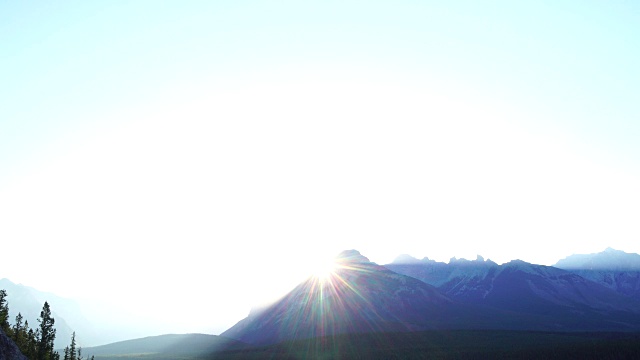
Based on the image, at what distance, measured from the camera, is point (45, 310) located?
120438mm

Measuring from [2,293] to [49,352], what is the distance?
2477cm

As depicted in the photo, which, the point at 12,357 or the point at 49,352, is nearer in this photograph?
the point at 12,357

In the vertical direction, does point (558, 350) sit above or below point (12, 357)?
Result: below

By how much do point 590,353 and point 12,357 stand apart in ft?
688

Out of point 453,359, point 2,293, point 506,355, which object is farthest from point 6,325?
point 506,355

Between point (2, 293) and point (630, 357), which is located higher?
point (2, 293)

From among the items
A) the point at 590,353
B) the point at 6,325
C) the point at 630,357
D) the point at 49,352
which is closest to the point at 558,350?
the point at 590,353

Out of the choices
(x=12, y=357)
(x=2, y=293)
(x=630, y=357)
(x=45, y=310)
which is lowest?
(x=630, y=357)

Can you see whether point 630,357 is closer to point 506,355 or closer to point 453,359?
point 506,355

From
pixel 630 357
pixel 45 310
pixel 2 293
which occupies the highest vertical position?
pixel 2 293

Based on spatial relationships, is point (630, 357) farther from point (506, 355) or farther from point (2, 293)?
point (2, 293)

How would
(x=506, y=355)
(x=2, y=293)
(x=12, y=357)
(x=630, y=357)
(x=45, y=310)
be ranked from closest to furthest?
(x=12, y=357)
(x=45, y=310)
(x=2, y=293)
(x=630, y=357)
(x=506, y=355)

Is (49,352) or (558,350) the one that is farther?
(558,350)

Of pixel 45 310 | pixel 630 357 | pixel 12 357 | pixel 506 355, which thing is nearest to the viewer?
pixel 12 357
